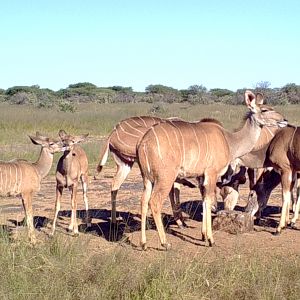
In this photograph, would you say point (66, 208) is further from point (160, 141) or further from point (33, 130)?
point (33, 130)

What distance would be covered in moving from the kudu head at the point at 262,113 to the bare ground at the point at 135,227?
A: 1734 millimetres

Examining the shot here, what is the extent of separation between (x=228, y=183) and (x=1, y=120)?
70.3 ft

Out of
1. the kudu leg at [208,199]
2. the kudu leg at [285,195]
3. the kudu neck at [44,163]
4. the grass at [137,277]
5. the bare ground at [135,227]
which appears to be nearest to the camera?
the grass at [137,277]

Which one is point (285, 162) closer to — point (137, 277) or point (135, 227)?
point (135, 227)

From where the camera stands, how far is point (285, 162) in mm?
11078

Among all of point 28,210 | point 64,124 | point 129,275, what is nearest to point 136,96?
point 64,124

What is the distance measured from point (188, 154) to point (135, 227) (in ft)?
7.73

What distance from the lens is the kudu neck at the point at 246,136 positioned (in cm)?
1059

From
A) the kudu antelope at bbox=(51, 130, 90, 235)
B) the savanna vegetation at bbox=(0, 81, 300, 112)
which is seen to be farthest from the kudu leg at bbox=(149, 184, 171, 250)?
the savanna vegetation at bbox=(0, 81, 300, 112)

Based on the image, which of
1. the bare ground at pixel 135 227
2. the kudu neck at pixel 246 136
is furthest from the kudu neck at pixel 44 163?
the kudu neck at pixel 246 136

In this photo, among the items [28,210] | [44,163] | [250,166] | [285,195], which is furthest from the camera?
[250,166]

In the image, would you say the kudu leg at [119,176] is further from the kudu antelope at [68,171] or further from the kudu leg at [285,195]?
the kudu leg at [285,195]

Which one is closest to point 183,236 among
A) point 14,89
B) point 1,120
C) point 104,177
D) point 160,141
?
point 160,141

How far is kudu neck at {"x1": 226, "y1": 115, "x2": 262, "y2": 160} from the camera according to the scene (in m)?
10.6
